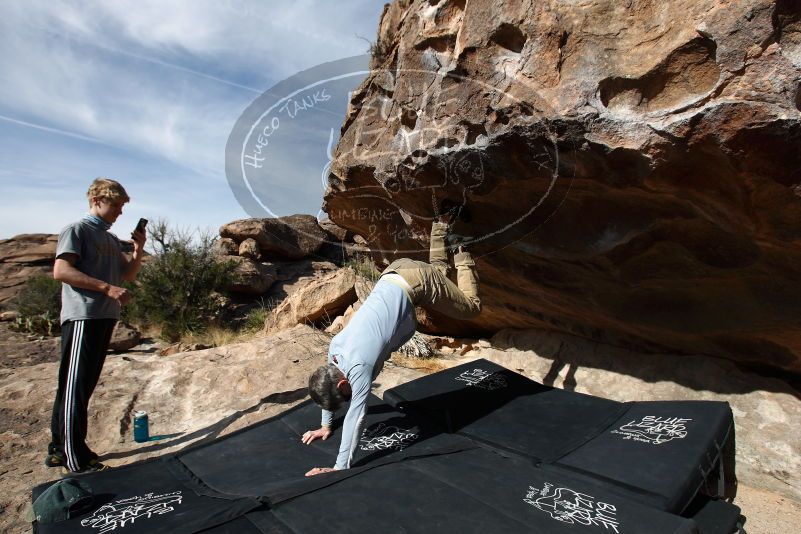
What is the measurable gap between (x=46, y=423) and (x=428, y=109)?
3.58 meters

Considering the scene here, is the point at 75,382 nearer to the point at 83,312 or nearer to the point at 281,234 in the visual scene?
the point at 83,312

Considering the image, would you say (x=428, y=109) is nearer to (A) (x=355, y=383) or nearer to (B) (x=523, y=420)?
(A) (x=355, y=383)

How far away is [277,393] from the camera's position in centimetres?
434

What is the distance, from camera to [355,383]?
2744 mm

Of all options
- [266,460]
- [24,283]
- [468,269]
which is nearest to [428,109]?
[468,269]

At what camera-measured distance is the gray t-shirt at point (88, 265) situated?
295 centimetres

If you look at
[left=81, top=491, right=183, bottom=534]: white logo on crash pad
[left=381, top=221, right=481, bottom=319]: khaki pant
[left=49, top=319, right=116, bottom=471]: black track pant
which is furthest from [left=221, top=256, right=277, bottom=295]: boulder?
[left=81, top=491, right=183, bottom=534]: white logo on crash pad

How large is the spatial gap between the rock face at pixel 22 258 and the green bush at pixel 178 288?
3.71 m

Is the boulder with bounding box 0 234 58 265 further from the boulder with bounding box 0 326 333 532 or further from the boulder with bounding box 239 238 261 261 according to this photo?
the boulder with bounding box 0 326 333 532

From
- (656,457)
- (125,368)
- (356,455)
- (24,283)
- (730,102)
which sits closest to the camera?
(730,102)

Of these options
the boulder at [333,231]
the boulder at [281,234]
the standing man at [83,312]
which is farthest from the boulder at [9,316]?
the standing man at [83,312]

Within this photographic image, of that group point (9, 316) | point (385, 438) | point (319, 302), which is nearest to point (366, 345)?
point (385, 438)

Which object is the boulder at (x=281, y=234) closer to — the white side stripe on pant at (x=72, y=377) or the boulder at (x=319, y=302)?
the boulder at (x=319, y=302)

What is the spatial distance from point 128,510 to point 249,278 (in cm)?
1000
